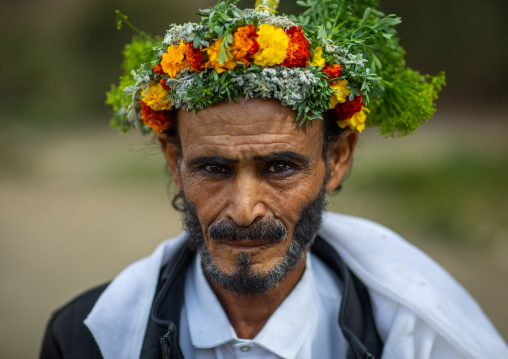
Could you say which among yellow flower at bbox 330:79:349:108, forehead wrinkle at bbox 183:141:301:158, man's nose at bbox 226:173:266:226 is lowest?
man's nose at bbox 226:173:266:226

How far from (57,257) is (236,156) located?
6827 millimetres

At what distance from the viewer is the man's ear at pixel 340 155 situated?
9.03 feet

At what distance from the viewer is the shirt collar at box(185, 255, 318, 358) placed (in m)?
2.53

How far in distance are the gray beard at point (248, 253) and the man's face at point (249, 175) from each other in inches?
0.5

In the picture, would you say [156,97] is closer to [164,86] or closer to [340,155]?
[164,86]

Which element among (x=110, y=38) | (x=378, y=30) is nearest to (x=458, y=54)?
(x=110, y=38)

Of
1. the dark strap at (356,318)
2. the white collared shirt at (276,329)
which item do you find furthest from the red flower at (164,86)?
the dark strap at (356,318)

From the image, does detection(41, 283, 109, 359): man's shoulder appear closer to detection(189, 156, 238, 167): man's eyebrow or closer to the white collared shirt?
the white collared shirt

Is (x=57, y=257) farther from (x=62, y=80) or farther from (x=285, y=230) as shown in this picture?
(x=62, y=80)

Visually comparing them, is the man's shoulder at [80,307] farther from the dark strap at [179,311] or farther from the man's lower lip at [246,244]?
the man's lower lip at [246,244]

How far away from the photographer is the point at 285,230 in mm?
2439

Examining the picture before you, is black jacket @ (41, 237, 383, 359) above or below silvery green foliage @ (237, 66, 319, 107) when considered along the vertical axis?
below

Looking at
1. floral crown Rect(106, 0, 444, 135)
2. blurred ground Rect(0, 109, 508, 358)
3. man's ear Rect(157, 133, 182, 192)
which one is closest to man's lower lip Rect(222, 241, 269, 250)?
man's ear Rect(157, 133, 182, 192)

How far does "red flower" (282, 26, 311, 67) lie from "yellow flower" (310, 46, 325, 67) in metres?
0.07
